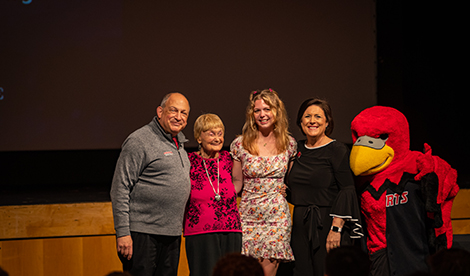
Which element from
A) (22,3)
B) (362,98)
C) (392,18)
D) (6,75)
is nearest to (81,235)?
(6,75)

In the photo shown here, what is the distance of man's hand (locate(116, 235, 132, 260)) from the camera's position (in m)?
2.01

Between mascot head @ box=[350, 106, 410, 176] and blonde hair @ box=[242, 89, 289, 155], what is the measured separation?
405mm

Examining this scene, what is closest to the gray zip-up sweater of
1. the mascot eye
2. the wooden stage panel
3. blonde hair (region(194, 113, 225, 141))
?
blonde hair (region(194, 113, 225, 141))

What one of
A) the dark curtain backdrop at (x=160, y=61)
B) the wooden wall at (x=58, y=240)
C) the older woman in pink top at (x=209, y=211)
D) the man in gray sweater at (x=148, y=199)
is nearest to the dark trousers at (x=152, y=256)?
the man in gray sweater at (x=148, y=199)

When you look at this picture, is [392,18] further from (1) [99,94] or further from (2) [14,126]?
(2) [14,126]

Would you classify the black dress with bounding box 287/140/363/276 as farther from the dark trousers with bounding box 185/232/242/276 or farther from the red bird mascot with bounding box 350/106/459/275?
the dark trousers with bounding box 185/232/242/276

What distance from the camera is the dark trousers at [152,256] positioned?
6.81 feet

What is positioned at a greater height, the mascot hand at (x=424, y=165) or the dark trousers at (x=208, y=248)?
the mascot hand at (x=424, y=165)

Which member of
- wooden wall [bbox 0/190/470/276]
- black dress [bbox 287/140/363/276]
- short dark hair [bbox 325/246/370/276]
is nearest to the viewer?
short dark hair [bbox 325/246/370/276]

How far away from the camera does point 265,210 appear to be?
223 cm

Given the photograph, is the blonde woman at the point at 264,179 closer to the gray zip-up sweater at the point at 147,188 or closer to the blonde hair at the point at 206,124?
the blonde hair at the point at 206,124

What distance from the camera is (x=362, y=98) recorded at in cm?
462

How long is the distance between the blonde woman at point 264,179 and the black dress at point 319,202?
7 cm

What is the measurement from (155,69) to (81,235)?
208 cm
